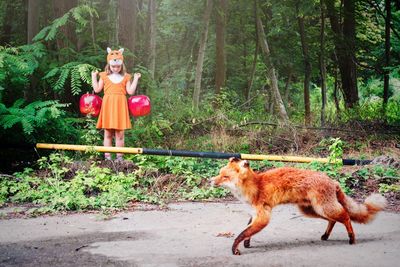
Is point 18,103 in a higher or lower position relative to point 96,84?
lower

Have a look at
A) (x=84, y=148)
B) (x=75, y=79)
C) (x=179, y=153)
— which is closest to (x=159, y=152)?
(x=179, y=153)

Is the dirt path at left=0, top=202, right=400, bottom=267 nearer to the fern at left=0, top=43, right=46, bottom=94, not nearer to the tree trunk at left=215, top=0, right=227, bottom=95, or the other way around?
the fern at left=0, top=43, right=46, bottom=94

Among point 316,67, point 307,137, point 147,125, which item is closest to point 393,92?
point 316,67

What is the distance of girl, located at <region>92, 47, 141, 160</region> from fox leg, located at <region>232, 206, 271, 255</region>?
14.7 feet

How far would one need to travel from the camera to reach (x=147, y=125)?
10.8 m

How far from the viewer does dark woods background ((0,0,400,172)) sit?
360 inches

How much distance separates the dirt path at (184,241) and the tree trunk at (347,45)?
11279mm

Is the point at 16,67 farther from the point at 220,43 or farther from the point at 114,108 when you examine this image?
the point at 220,43

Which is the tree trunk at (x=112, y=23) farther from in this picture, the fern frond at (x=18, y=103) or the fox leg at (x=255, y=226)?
the fox leg at (x=255, y=226)

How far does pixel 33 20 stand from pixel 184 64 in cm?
1249

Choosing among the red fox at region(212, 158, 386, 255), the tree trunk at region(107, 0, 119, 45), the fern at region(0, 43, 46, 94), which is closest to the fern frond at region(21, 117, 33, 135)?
the fern at region(0, 43, 46, 94)

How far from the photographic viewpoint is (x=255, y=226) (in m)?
4.68

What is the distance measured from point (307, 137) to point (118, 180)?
19.0 feet

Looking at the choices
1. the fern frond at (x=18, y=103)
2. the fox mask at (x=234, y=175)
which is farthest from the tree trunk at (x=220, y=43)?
the fox mask at (x=234, y=175)
